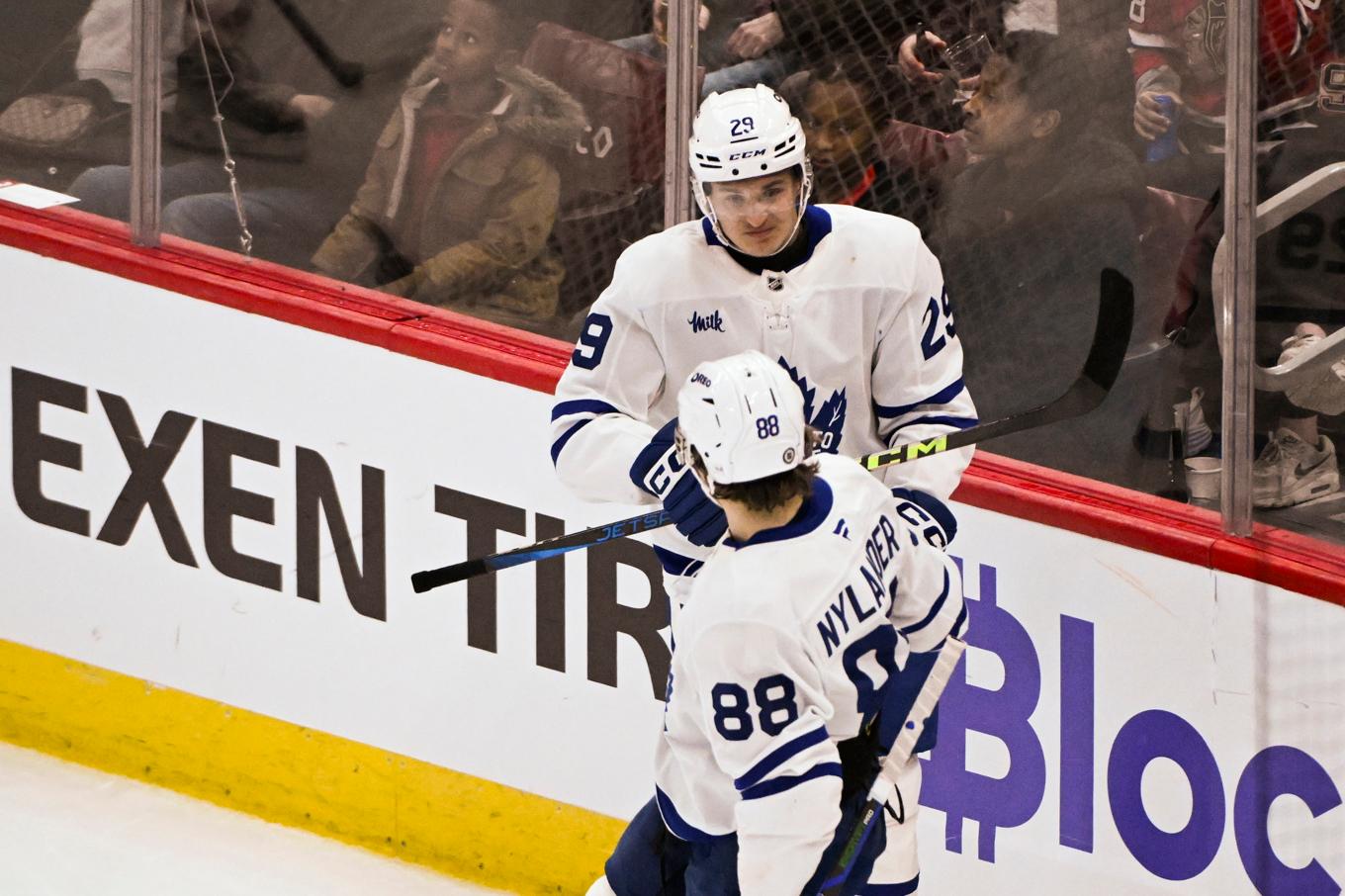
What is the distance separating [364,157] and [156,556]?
0.91m

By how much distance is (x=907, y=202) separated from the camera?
338 centimetres

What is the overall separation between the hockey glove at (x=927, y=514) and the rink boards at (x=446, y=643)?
1.78ft

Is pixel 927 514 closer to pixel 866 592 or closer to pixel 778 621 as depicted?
pixel 866 592

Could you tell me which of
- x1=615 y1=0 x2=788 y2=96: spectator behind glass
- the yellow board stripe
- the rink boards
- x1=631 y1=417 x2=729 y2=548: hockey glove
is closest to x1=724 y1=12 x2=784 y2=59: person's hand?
x1=615 y1=0 x2=788 y2=96: spectator behind glass

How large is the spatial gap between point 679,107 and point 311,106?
0.73 metres

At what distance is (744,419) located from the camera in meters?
2.38

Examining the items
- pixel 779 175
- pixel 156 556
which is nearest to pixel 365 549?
pixel 156 556

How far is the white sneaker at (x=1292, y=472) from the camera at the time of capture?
320 centimetres

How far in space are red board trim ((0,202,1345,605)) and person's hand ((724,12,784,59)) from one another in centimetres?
61

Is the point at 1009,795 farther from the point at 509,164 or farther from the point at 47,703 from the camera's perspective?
the point at 47,703

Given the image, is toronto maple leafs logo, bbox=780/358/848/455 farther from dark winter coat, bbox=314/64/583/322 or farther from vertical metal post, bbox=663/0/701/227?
dark winter coat, bbox=314/64/583/322

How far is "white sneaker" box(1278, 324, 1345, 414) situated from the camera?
10.4 ft

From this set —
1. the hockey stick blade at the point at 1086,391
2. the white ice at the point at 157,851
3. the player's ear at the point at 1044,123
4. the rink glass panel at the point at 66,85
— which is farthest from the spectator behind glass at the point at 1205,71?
the rink glass panel at the point at 66,85

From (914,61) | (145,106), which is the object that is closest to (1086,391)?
(914,61)
